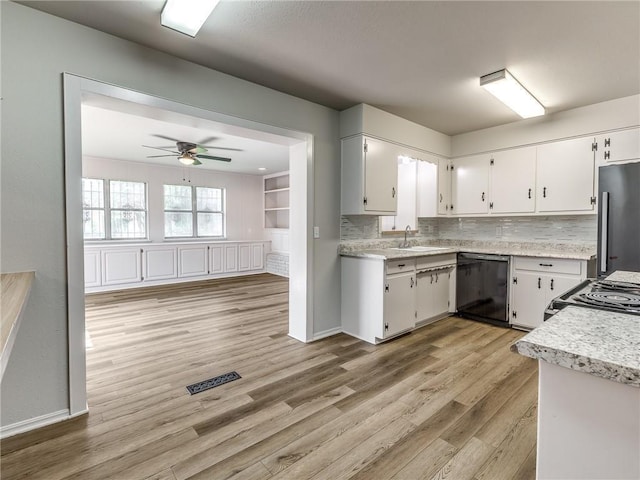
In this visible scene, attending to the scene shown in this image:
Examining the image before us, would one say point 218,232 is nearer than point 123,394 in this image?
No

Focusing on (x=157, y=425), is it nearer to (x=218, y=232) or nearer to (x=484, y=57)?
(x=484, y=57)

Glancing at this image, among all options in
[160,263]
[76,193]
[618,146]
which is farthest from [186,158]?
[618,146]

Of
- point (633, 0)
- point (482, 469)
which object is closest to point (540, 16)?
point (633, 0)

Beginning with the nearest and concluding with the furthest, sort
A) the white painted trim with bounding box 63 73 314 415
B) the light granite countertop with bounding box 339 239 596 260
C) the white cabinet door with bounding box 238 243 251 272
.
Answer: the white painted trim with bounding box 63 73 314 415 < the light granite countertop with bounding box 339 239 596 260 < the white cabinet door with bounding box 238 243 251 272

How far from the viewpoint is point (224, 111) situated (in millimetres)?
2680

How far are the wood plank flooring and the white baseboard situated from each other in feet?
0.14

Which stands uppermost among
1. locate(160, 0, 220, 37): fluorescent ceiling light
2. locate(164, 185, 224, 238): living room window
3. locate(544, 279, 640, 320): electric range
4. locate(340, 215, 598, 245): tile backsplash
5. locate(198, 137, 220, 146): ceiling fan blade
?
locate(198, 137, 220, 146): ceiling fan blade

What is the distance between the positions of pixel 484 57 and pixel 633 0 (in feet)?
2.64

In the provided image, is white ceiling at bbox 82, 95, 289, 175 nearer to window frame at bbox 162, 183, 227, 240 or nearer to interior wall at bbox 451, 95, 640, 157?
window frame at bbox 162, 183, 227, 240

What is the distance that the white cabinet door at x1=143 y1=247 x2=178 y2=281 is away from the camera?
633 centimetres

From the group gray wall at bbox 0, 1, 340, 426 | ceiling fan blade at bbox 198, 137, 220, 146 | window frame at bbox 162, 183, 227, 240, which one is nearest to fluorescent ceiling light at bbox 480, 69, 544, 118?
gray wall at bbox 0, 1, 340, 426

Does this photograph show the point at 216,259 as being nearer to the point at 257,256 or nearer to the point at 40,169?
the point at 257,256

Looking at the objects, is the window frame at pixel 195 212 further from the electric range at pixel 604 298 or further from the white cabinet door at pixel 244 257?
the electric range at pixel 604 298

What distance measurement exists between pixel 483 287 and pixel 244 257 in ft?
17.9
